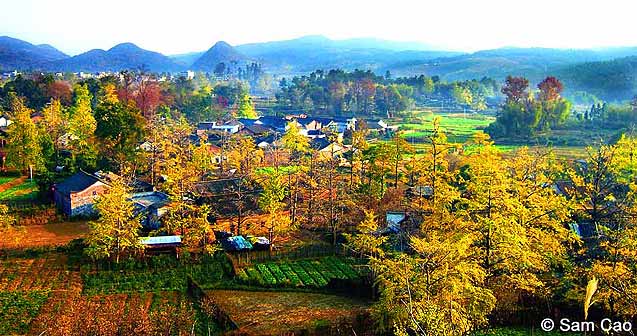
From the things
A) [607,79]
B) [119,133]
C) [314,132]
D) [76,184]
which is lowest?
[76,184]

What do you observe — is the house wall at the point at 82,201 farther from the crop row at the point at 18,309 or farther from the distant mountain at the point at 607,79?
the distant mountain at the point at 607,79

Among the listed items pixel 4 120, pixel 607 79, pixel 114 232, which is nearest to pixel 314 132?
pixel 4 120

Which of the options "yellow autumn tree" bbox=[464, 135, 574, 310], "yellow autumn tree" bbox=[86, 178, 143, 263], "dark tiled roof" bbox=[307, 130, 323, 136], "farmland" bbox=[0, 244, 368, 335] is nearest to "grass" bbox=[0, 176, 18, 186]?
"farmland" bbox=[0, 244, 368, 335]

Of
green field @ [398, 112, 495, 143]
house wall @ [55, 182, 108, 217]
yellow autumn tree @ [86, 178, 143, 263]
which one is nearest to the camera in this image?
yellow autumn tree @ [86, 178, 143, 263]

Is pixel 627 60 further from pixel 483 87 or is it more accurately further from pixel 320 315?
pixel 320 315

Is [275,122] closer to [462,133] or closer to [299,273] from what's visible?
[462,133]

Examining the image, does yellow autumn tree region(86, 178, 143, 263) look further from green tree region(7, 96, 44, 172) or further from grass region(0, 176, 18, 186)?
grass region(0, 176, 18, 186)

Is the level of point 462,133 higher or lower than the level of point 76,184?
higher
